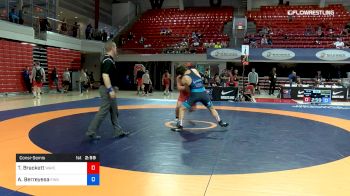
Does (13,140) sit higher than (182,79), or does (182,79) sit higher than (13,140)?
(182,79)

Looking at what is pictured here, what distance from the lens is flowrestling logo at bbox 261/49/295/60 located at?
1961 centimetres

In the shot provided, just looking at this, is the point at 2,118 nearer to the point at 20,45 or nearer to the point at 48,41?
the point at 20,45

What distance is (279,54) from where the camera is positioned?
64.6ft

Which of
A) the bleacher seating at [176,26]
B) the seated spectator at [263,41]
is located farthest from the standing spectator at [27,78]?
→ the seated spectator at [263,41]

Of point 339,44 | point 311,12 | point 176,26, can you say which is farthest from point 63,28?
point 311,12

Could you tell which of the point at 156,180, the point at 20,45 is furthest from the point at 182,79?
the point at 20,45

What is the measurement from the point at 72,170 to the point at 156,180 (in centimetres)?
144

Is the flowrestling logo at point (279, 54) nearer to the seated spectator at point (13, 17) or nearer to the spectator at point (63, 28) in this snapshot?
the spectator at point (63, 28)

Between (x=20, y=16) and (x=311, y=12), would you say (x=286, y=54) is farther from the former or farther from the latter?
(x=20, y=16)

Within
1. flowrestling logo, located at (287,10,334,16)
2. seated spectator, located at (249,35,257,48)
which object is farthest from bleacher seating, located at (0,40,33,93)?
flowrestling logo, located at (287,10,334,16)

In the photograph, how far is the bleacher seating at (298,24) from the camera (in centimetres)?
2117

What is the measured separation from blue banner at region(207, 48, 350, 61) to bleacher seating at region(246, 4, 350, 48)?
0.88 meters

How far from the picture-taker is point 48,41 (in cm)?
1866
